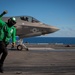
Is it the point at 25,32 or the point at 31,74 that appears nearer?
the point at 31,74

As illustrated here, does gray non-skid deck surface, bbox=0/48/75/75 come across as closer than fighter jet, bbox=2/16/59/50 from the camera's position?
Yes

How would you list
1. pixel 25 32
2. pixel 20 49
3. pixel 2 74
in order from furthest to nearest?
pixel 25 32, pixel 20 49, pixel 2 74

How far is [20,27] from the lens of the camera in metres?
32.8

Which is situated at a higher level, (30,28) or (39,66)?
(30,28)

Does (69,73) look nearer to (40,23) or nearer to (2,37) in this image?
(2,37)

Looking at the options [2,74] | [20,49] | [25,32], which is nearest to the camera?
[2,74]

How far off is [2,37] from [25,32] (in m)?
21.3

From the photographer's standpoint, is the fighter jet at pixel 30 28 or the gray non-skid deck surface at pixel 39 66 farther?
the fighter jet at pixel 30 28

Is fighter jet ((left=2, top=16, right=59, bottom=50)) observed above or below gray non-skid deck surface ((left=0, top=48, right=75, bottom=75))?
above

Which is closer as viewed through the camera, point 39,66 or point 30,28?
point 39,66

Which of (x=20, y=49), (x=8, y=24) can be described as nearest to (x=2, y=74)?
(x=8, y=24)

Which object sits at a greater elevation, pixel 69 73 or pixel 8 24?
pixel 8 24

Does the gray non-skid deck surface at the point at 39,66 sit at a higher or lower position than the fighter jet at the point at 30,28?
lower

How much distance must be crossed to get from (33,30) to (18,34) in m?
1.87
